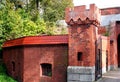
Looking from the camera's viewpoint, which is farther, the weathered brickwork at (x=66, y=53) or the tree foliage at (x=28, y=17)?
the tree foliage at (x=28, y=17)

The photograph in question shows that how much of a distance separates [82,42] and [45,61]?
3124 mm

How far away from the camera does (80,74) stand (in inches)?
617

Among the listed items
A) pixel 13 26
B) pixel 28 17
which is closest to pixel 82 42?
pixel 13 26

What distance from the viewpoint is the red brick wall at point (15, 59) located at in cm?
1912

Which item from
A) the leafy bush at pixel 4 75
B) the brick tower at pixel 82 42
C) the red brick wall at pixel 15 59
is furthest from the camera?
the leafy bush at pixel 4 75

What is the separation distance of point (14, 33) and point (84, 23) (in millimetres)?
10475

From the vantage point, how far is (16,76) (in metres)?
19.8

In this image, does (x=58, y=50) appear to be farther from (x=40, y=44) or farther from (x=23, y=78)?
(x=23, y=78)

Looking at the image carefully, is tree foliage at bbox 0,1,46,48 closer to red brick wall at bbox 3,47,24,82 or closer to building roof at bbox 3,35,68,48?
red brick wall at bbox 3,47,24,82

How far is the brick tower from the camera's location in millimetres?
15570

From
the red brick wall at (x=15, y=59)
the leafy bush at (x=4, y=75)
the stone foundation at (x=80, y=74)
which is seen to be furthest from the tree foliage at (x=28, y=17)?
the stone foundation at (x=80, y=74)

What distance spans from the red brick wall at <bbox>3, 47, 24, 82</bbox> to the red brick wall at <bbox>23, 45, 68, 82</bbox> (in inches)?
26.8

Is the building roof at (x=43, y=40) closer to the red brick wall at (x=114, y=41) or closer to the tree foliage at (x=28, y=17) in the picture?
the tree foliage at (x=28, y=17)

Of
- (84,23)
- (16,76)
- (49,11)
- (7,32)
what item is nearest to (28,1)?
(49,11)
